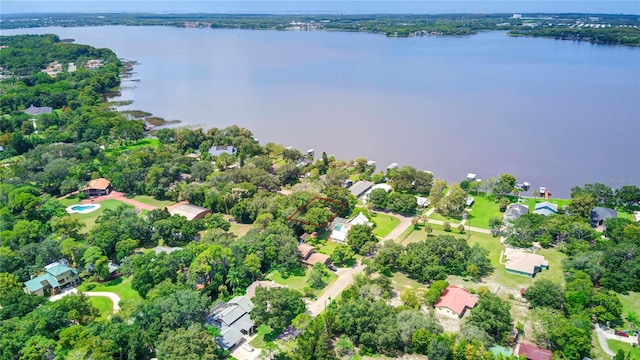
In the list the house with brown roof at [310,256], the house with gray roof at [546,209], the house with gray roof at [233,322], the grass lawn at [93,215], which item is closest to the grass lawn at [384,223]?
the house with brown roof at [310,256]

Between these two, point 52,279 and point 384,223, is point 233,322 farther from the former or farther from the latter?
point 384,223

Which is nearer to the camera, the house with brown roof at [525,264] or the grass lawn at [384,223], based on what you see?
the house with brown roof at [525,264]

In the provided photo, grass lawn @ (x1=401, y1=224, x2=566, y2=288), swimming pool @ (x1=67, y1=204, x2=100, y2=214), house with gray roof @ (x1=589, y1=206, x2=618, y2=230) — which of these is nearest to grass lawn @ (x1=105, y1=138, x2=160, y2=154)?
swimming pool @ (x1=67, y1=204, x2=100, y2=214)

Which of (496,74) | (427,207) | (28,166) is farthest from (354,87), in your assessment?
(28,166)

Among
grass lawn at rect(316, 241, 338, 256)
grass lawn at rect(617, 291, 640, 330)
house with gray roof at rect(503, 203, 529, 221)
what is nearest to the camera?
grass lawn at rect(617, 291, 640, 330)

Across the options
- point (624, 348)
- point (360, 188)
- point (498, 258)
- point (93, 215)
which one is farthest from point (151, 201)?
point (624, 348)

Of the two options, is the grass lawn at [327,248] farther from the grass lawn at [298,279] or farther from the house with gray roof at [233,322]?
the house with gray roof at [233,322]

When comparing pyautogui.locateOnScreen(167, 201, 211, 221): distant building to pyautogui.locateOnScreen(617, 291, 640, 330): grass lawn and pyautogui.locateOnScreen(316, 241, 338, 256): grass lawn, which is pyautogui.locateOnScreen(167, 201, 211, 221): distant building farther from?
pyautogui.locateOnScreen(617, 291, 640, 330): grass lawn

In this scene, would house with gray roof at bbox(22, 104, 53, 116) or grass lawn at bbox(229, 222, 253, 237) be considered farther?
house with gray roof at bbox(22, 104, 53, 116)
